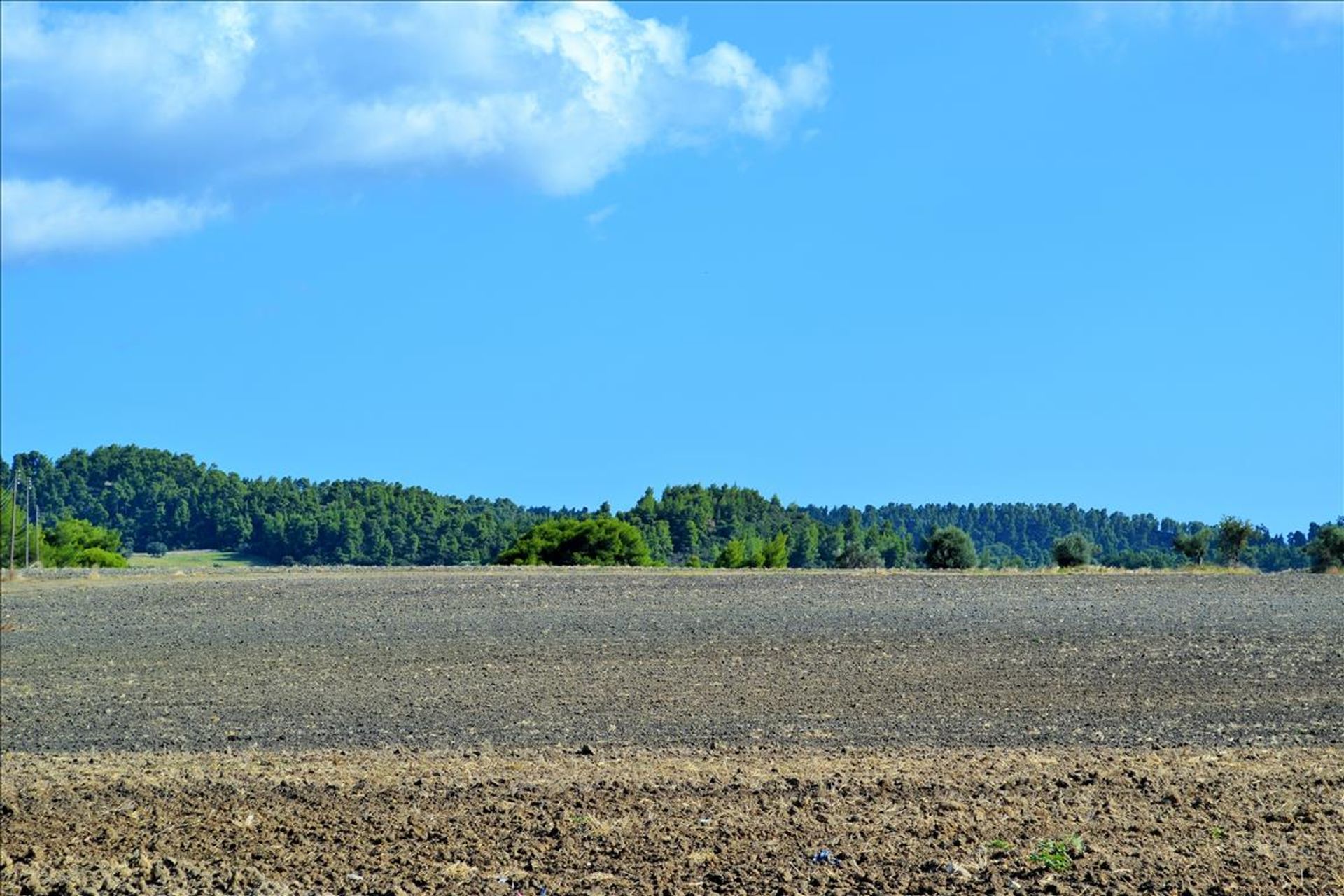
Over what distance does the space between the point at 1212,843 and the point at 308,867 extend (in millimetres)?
6397


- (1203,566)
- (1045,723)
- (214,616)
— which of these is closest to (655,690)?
(1045,723)

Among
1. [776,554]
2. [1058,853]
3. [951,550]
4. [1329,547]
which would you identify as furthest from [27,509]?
[1058,853]

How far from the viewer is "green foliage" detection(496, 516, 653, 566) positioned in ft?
181

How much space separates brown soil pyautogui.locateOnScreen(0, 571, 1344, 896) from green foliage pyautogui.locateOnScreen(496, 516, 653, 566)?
23.0 meters

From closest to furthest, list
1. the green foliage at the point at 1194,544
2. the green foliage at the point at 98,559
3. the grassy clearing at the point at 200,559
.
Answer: the green foliage at the point at 1194,544 → the green foliage at the point at 98,559 → the grassy clearing at the point at 200,559

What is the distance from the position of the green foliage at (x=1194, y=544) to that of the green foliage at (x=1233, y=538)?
0.74 m

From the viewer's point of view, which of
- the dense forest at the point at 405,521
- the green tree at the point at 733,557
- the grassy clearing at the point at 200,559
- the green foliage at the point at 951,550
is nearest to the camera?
the green foliage at the point at 951,550

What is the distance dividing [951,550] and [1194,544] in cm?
808

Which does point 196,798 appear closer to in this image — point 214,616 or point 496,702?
point 496,702

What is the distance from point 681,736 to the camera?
52.7ft

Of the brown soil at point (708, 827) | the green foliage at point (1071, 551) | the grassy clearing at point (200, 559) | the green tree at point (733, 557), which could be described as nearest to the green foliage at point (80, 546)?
the grassy clearing at point (200, 559)

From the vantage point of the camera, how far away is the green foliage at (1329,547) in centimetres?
3691

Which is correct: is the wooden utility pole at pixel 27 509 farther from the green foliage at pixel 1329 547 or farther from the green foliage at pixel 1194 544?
the green foliage at pixel 1329 547

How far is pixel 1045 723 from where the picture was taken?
1631cm
